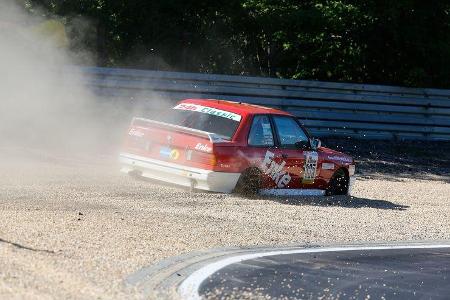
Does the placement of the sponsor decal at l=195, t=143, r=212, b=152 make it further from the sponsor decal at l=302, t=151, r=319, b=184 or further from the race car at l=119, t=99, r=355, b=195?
the sponsor decal at l=302, t=151, r=319, b=184

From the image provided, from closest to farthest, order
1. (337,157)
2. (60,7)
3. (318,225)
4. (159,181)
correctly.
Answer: (318,225) → (159,181) → (337,157) → (60,7)

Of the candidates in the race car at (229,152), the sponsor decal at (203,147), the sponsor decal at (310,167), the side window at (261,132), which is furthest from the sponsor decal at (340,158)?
the sponsor decal at (203,147)

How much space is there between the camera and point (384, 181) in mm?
19062

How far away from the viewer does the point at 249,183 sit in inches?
564

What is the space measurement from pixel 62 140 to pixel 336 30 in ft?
27.3

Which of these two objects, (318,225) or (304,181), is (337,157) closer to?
(304,181)

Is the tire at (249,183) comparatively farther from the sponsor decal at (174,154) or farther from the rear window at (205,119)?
the sponsor decal at (174,154)

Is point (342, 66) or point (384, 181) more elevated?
point (342, 66)

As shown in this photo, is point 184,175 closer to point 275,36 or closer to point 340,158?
point 340,158

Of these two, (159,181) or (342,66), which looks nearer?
(159,181)

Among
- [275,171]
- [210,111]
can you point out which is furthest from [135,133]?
[275,171]

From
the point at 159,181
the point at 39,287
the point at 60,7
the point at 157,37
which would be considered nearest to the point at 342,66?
the point at 157,37

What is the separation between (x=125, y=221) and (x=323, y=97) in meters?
13.0

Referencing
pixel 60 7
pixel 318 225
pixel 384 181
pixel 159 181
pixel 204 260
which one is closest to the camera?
pixel 204 260
